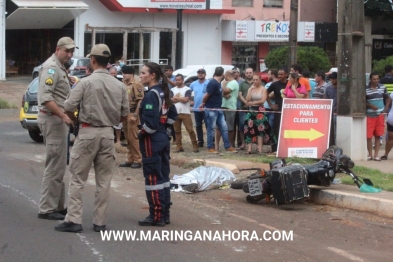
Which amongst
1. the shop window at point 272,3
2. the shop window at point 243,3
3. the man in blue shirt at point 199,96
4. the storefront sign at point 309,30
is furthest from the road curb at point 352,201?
the shop window at point 272,3

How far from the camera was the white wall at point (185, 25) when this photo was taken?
38.5 meters

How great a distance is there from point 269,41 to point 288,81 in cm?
2877

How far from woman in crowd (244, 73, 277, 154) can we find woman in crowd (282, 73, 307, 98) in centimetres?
59

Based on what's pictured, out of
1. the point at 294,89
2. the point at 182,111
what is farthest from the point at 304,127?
the point at 182,111

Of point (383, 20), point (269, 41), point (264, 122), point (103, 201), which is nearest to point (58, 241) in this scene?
point (103, 201)

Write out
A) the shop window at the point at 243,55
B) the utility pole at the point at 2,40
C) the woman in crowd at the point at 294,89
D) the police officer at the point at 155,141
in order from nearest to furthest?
1. the police officer at the point at 155,141
2. the woman in crowd at the point at 294,89
3. the utility pole at the point at 2,40
4. the shop window at the point at 243,55

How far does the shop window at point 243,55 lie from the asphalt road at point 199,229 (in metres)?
32.7

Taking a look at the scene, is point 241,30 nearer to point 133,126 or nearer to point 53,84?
point 133,126

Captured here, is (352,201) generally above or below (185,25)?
below

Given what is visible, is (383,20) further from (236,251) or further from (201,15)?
(236,251)

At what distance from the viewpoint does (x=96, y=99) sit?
7633 millimetres

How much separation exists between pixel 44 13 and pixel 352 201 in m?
28.5

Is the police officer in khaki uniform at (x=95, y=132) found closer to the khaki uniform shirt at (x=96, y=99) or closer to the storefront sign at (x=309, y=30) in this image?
the khaki uniform shirt at (x=96, y=99)

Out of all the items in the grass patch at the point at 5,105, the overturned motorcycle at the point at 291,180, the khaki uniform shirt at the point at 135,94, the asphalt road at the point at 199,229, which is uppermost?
the khaki uniform shirt at the point at 135,94
